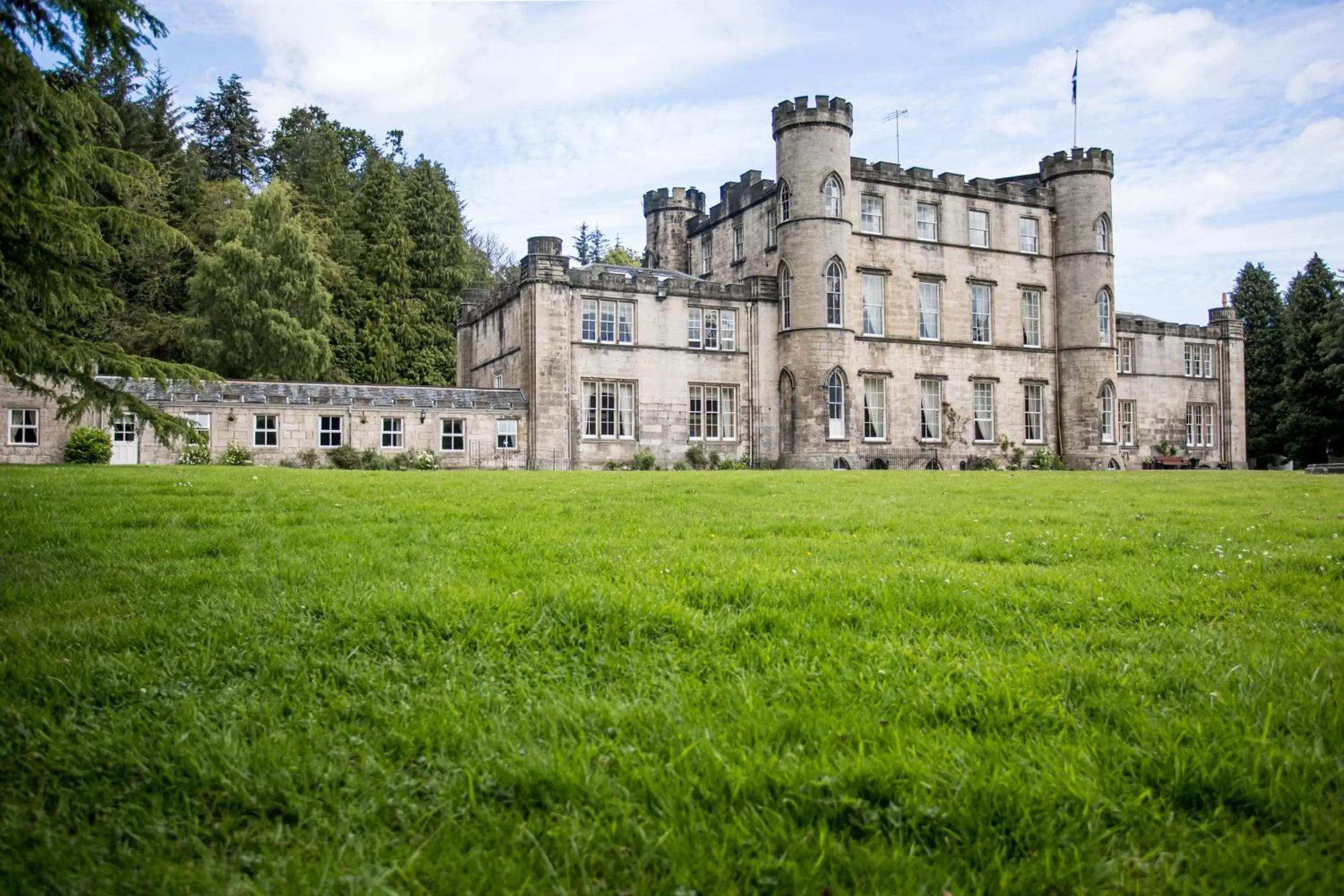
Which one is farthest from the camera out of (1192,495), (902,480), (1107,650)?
(902,480)

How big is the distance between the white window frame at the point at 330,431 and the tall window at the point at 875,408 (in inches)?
810

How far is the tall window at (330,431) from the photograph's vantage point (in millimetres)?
32344

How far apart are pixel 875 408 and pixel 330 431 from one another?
71.1 feet

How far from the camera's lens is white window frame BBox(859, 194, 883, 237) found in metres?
39.1

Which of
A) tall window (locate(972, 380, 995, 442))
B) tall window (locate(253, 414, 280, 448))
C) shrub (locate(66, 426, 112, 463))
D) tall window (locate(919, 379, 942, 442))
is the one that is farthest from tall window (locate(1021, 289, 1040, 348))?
shrub (locate(66, 426, 112, 463))

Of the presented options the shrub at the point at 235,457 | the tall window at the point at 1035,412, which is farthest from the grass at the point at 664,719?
the tall window at the point at 1035,412

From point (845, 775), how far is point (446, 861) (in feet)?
4.89

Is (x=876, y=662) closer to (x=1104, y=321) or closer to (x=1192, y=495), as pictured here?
(x=1192, y=495)

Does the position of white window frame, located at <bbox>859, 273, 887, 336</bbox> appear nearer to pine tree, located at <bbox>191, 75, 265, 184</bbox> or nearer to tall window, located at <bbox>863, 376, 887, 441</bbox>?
tall window, located at <bbox>863, 376, 887, 441</bbox>

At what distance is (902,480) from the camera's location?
19.6m

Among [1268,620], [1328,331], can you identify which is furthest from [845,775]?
[1328,331]

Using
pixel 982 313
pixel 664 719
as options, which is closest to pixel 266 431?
pixel 982 313

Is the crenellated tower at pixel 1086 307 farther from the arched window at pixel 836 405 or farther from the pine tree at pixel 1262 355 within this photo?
the pine tree at pixel 1262 355

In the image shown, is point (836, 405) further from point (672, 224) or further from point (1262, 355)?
point (1262, 355)
